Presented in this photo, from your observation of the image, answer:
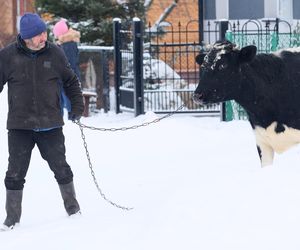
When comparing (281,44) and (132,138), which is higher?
(281,44)

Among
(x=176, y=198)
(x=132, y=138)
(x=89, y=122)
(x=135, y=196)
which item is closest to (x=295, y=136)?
(x=135, y=196)

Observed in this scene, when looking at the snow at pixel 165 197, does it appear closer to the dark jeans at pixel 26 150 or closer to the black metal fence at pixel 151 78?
the dark jeans at pixel 26 150

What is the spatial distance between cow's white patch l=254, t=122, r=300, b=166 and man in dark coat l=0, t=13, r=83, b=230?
2.10 m

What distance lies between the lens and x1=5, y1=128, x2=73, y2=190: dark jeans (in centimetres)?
818

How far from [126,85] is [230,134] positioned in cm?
408

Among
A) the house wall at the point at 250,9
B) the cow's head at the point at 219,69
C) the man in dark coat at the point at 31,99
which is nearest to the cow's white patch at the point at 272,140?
the cow's head at the point at 219,69

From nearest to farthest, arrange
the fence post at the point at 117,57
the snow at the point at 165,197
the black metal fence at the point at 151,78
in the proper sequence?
1. the snow at the point at 165,197
2. the black metal fence at the point at 151,78
3. the fence post at the point at 117,57

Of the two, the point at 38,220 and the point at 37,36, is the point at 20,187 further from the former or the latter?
the point at 37,36

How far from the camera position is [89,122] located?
58.5ft

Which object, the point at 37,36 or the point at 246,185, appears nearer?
the point at 246,185

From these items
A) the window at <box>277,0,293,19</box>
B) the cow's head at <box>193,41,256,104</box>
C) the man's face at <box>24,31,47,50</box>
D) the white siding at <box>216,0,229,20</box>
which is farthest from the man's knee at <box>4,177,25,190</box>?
the white siding at <box>216,0,229,20</box>

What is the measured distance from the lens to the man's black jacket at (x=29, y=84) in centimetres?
807

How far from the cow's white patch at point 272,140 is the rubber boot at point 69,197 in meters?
2.11

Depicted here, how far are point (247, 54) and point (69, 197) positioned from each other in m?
2.31
